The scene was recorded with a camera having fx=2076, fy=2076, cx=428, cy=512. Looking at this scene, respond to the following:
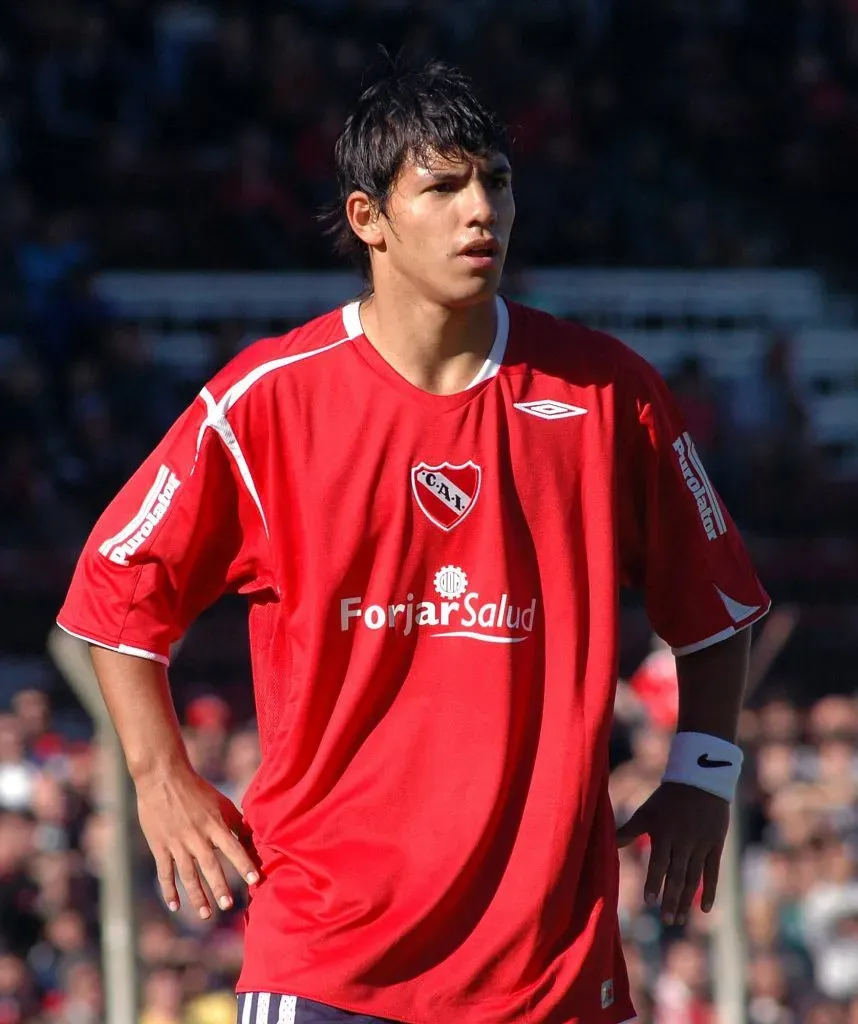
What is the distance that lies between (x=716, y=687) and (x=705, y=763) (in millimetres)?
127

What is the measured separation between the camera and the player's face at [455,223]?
3055mm

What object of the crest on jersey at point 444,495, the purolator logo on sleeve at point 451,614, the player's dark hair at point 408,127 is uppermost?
the player's dark hair at point 408,127

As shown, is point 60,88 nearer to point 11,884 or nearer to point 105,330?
point 105,330

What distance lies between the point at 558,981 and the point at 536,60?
1306 cm

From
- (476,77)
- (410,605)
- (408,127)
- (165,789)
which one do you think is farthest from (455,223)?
(476,77)

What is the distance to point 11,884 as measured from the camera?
26.6 feet

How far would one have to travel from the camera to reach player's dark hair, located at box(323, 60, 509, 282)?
3.09 meters

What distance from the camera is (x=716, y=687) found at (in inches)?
133

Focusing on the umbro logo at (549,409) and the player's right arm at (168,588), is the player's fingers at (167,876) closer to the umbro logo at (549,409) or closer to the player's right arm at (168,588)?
the player's right arm at (168,588)

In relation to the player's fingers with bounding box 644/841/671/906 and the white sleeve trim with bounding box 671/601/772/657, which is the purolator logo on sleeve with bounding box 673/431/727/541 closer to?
the white sleeve trim with bounding box 671/601/772/657

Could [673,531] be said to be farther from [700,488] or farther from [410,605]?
[410,605]

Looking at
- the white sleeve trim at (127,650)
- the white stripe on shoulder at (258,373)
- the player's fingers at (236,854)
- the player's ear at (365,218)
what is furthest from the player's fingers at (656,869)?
the player's ear at (365,218)

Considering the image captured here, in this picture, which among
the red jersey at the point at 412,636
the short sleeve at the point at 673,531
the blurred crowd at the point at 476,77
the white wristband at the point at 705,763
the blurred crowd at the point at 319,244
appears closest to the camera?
the red jersey at the point at 412,636

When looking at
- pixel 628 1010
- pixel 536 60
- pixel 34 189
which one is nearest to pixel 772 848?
pixel 628 1010
